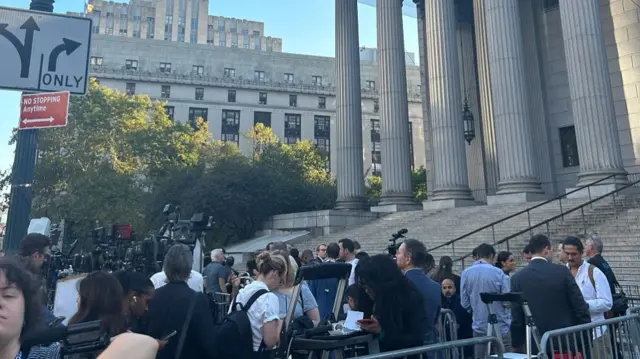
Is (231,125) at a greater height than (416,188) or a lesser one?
greater

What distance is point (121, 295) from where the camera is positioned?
338cm

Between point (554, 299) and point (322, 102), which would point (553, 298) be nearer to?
point (554, 299)

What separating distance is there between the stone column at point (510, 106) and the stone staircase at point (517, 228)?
1401 millimetres

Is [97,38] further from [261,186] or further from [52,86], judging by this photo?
[52,86]

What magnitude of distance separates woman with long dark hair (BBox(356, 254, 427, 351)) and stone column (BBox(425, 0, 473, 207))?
19393mm

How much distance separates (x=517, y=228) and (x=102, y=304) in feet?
52.5

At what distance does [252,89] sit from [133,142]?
1277 inches

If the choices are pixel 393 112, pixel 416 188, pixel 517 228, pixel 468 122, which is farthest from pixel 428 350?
pixel 416 188

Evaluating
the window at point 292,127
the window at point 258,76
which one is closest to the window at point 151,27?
the window at point 258,76

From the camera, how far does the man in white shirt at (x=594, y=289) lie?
5145 millimetres

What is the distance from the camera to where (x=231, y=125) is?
68.6m

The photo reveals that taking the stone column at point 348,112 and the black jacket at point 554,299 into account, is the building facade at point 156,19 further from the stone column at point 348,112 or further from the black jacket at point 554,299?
the black jacket at point 554,299

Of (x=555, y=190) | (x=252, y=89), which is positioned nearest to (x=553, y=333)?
(x=555, y=190)

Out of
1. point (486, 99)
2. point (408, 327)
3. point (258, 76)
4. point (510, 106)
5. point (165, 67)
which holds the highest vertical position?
point (165, 67)
